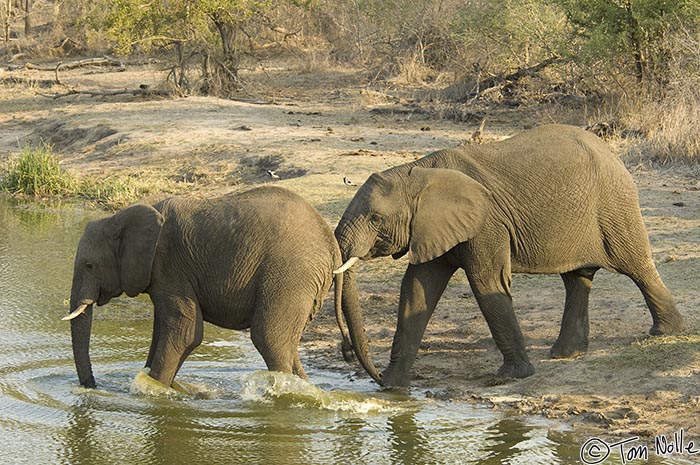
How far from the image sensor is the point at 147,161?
15453 millimetres

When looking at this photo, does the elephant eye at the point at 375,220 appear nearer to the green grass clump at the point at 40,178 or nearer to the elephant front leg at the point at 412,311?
the elephant front leg at the point at 412,311

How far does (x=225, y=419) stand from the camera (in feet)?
21.6

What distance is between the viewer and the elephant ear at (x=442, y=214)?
6.77 metres

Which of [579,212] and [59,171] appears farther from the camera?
[59,171]

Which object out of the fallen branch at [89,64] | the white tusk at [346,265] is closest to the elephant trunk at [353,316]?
the white tusk at [346,265]

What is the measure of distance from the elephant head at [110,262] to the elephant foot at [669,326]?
3251 mm

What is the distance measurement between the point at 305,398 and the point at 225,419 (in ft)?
1.65

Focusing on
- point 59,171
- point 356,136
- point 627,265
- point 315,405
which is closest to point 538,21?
point 356,136

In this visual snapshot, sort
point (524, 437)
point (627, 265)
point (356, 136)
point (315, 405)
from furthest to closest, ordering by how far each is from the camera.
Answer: point (356, 136), point (627, 265), point (315, 405), point (524, 437)

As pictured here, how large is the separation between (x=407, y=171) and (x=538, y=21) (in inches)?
475

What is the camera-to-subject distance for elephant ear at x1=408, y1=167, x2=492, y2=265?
22.2 feet

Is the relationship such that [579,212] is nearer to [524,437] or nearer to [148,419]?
[524,437]

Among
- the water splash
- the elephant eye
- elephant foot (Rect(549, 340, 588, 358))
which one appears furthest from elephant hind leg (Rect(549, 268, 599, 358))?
the elephant eye

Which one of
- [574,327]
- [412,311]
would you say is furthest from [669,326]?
[412,311]
